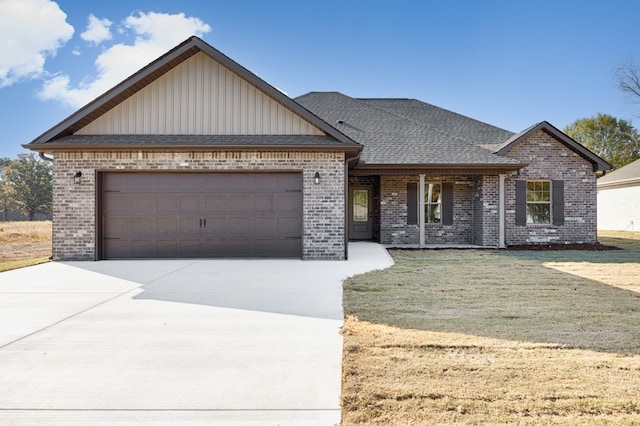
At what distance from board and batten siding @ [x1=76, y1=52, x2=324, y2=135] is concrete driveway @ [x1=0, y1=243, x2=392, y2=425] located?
4642mm

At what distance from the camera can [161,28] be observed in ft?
51.2

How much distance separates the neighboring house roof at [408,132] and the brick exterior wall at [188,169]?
2.96m

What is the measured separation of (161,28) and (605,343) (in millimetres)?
16847

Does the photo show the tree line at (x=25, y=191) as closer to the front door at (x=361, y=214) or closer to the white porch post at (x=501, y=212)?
the front door at (x=361, y=214)

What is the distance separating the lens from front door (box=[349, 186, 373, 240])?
15844 millimetres

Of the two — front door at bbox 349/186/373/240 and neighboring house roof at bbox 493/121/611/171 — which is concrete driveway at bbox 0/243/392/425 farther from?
neighboring house roof at bbox 493/121/611/171

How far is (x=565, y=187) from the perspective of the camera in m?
14.4

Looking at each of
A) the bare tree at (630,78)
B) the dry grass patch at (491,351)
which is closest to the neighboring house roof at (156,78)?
the dry grass patch at (491,351)

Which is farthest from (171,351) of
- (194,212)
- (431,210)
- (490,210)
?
(490,210)

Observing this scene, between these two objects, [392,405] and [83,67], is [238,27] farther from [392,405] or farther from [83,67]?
[392,405]

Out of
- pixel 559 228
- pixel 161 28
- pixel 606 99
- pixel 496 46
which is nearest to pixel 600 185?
pixel 496 46

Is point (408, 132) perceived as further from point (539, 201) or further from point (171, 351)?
point (171, 351)

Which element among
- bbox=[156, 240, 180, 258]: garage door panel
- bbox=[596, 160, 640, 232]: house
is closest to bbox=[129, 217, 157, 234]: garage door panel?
bbox=[156, 240, 180, 258]: garage door panel

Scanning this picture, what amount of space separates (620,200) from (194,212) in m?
25.9
